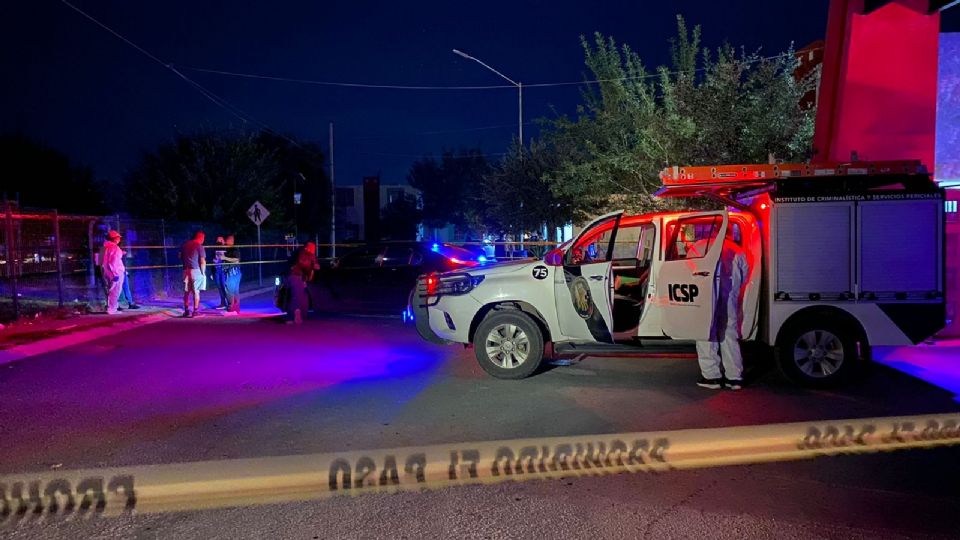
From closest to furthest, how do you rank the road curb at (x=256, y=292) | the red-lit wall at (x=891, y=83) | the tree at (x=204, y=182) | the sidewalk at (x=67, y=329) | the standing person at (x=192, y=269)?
the sidewalk at (x=67, y=329)
the red-lit wall at (x=891, y=83)
the standing person at (x=192, y=269)
the road curb at (x=256, y=292)
the tree at (x=204, y=182)

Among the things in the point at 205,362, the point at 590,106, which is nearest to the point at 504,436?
the point at 205,362

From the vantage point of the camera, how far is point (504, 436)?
6027 millimetres

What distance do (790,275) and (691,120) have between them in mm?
6490

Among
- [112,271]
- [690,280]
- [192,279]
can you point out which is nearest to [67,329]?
[112,271]

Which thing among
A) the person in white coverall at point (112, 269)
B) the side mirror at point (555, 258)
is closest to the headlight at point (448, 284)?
the side mirror at point (555, 258)

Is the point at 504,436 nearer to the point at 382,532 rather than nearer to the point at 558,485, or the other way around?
the point at 558,485

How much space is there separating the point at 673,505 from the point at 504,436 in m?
1.74

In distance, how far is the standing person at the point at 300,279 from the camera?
13.0 m

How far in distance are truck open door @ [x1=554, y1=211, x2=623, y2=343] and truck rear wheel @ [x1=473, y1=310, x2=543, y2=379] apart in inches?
14.8

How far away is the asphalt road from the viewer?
14.4ft

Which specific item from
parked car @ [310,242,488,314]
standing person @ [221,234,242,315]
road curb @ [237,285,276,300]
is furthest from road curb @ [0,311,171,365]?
road curb @ [237,285,276,300]

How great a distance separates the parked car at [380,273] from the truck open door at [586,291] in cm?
497

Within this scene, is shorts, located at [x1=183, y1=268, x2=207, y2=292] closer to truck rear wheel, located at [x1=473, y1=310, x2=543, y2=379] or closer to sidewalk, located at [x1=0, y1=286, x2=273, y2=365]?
sidewalk, located at [x1=0, y1=286, x2=273, y2=365]

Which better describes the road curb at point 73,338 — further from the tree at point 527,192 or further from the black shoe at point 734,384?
the tree at point 527,192
